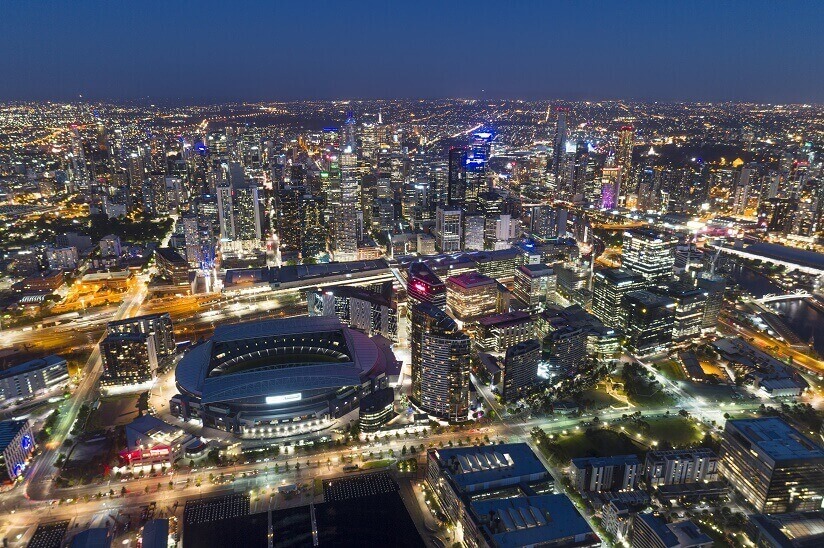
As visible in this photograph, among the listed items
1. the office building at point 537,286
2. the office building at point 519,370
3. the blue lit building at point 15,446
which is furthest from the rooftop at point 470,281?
the blue lit building at point 15,446

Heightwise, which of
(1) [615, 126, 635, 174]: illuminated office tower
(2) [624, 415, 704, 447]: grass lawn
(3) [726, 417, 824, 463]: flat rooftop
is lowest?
(2) [624, 415, 704, 447]: grass lawn

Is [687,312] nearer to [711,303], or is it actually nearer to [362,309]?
[711,303]

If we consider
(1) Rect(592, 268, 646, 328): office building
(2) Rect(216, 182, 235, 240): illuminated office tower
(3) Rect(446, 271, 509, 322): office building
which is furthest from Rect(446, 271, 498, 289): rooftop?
(2) Rect(216, 182, 235, 240): illuminated office tower

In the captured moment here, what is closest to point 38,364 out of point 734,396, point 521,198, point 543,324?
point 543,324

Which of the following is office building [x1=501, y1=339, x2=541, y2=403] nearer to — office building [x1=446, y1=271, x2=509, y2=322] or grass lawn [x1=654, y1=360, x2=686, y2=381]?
grass lawn [x1=654, y1=360, x2=686, y2=381]

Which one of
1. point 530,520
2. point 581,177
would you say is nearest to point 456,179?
point 581,177

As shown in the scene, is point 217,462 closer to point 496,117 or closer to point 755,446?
point 755,446
